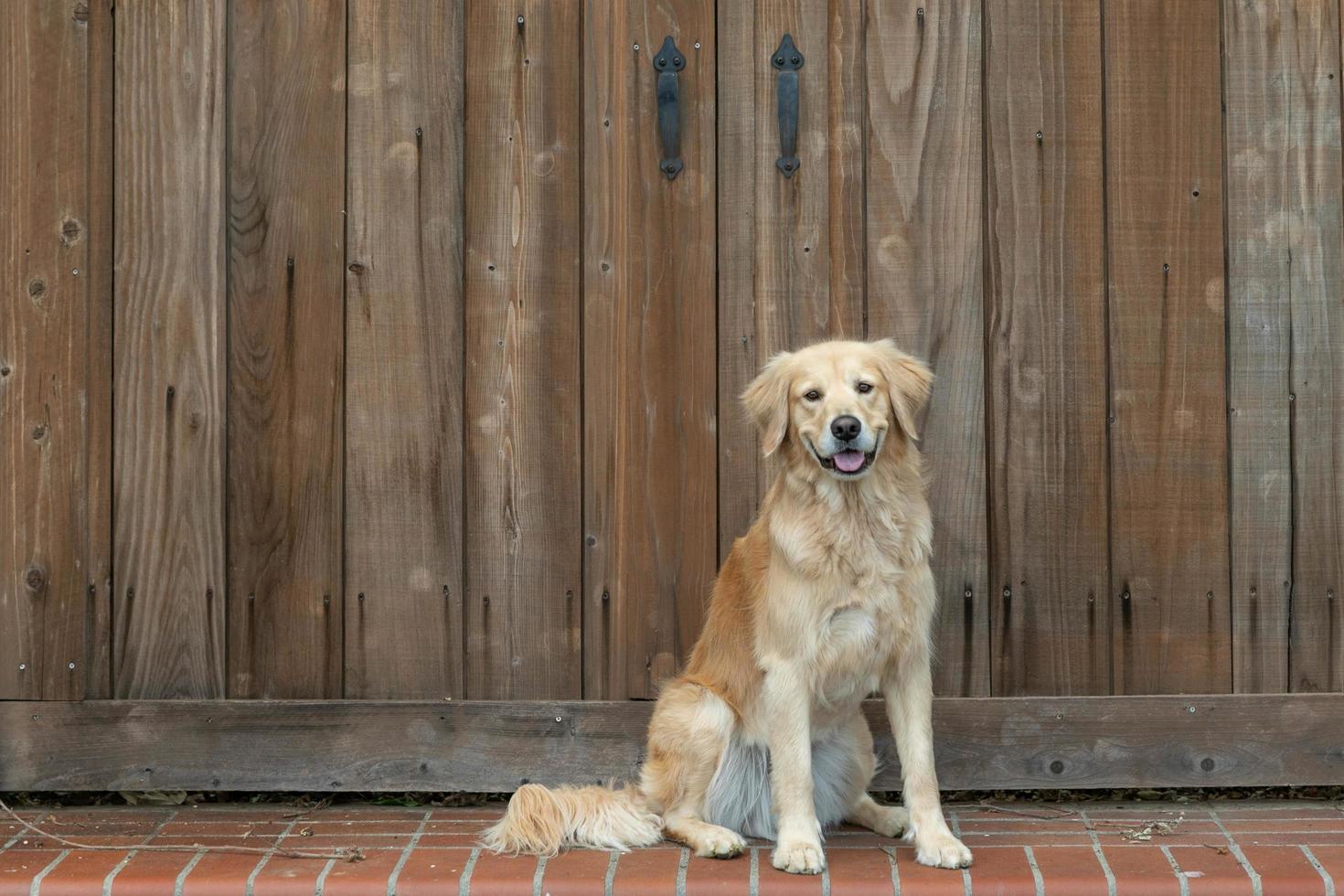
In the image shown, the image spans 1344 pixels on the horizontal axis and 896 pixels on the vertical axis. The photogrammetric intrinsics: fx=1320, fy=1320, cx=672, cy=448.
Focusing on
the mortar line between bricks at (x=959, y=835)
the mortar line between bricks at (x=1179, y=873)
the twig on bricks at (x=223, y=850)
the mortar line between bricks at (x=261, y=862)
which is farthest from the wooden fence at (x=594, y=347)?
the mortar line between bricks at (x=1179, y=873)

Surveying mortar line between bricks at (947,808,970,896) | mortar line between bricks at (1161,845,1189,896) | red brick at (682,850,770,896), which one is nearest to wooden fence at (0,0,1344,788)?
mortar line between bricks at (947,808,970,896)

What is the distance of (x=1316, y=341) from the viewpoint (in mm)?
3633

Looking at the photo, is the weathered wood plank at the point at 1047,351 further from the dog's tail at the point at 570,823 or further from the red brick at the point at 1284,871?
the dog's tail at the point at 570,823

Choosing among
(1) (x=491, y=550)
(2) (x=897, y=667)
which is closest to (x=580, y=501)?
(1) (x=491, y=550)

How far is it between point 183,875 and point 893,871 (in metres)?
1.64

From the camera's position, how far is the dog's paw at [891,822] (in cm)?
333

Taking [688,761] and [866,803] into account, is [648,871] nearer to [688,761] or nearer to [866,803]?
[688,761]

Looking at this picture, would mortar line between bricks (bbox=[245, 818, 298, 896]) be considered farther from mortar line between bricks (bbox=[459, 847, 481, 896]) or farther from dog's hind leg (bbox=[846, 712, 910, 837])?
dog's hind leg (bbox=[846, 712, 910, 837])

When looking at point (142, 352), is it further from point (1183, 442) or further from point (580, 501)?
point (1183, 442)

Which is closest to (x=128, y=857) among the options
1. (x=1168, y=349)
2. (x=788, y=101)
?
(x=788, y=101)

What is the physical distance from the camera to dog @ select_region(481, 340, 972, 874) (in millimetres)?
3092

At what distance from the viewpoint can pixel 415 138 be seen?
3654 mm

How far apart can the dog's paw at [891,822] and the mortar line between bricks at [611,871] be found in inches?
26.5

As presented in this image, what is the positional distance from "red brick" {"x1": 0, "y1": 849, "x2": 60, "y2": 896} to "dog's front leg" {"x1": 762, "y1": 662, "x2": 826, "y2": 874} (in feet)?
5.63
